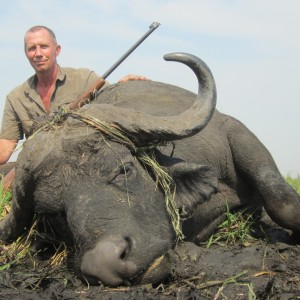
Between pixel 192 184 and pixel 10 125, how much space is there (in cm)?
444

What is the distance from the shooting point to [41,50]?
8625 millimetres

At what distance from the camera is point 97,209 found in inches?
154

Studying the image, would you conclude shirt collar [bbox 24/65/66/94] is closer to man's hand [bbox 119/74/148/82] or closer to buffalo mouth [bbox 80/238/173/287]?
man's hand [bbox 119/74/148/82]

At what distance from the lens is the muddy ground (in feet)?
12.2

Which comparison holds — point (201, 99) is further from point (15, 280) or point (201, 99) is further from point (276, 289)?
point (15, 280)

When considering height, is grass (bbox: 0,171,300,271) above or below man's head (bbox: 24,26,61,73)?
below

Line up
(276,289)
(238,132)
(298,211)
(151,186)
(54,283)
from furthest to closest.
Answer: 1. (238,132)
2. (298,211)
3. (151,186)
4. (54,283)
5. (276,289)

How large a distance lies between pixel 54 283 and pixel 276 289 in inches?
52.7

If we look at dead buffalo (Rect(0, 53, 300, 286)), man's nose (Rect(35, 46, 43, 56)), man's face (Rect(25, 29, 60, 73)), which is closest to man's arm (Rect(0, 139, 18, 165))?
man's face (Rect(25, 29, 60, 73))

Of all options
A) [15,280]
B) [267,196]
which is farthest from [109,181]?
[267,196]

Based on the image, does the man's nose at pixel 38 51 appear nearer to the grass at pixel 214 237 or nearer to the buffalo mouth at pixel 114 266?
the grass at pixel 214 237

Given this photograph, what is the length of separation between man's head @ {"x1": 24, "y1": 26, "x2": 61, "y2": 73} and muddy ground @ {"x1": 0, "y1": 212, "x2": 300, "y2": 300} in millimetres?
3927

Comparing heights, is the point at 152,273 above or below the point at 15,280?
above

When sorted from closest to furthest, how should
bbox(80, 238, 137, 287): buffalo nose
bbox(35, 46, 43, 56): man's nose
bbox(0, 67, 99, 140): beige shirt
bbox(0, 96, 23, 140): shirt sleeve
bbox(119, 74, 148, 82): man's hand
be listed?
bbox(80, 238, 137, 287): buffalo nose, bbox(119, 74, 148, 82): man's hand, bbox(0, 67, 99, 140): beige shirt, bbox(0, 96, 23, 140): shirt sleeve, bbox(35, 46, 43, 56): man's nose
